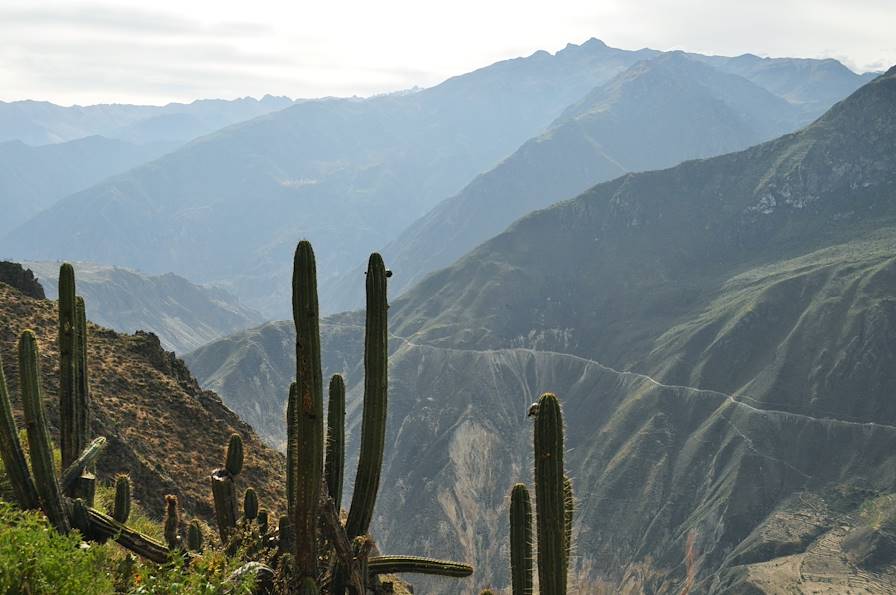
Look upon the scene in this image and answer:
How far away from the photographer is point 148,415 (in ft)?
128

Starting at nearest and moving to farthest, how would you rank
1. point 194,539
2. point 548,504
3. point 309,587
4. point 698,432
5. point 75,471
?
point 309,587, point 548,504, point 75,471, point 194,539, point 698,432

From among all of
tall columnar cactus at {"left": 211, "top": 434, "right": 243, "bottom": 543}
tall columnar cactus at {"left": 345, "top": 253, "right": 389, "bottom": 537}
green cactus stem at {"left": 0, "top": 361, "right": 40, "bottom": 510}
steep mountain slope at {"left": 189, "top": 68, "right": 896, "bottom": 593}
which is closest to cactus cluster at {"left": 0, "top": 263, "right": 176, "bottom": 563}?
green cactus stem at {"left": 0, "top": 361, "right": 40, "bottom": 510}

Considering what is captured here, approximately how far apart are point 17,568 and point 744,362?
160792mm

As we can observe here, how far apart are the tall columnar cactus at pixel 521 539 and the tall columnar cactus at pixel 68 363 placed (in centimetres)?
1160

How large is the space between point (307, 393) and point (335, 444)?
10.6 ft

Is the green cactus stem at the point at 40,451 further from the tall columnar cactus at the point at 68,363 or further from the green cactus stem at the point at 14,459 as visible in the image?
the tall columnar cactus at the point at 68,363

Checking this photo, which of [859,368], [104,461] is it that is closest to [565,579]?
[104,461]

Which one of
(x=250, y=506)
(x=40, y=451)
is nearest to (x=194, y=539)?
(x=250, y=506)

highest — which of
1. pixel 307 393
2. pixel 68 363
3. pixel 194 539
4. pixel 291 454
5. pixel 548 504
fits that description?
pixel 68 363

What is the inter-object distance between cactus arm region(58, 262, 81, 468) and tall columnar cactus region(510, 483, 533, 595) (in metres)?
11.5

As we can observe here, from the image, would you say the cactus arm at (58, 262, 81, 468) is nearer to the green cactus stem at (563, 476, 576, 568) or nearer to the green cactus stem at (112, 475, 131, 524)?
the green cactus stem at (112, 475, 131, 524)

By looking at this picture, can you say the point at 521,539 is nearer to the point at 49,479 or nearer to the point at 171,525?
the point at 49,479

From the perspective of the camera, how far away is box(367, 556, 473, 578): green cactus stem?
1733cm

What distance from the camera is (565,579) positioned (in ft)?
50.0
